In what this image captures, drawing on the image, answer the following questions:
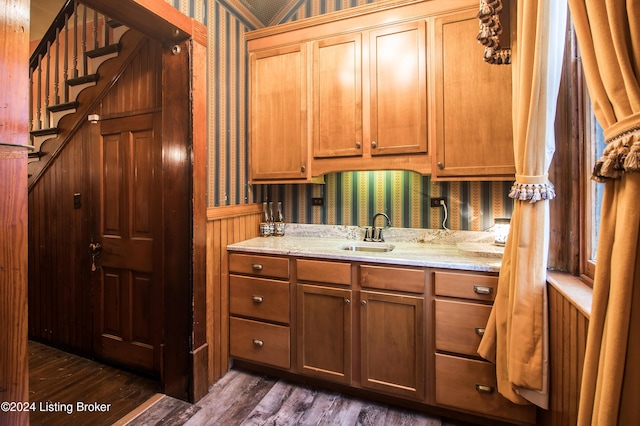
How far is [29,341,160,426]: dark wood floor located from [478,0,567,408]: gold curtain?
214cm

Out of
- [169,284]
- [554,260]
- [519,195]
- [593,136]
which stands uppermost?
[593,136]

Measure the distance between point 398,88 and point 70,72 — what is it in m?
2.79

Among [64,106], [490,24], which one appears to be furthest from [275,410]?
[64,106]

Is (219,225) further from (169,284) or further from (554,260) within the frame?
(554,260)

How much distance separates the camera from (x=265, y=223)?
2.64m

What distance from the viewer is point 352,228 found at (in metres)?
2.54

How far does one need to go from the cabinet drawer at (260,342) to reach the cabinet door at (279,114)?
1.10 metres

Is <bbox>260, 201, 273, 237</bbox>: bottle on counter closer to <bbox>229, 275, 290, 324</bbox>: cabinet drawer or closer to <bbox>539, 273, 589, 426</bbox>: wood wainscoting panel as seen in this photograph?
<bbox>229, 275, 290, 324</bbox>: cabinet drawer

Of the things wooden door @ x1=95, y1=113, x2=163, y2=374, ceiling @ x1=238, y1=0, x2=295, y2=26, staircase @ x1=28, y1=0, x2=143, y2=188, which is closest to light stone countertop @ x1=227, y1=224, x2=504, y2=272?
wooden door @ x1=95, y1=113, x2=163, y2=374

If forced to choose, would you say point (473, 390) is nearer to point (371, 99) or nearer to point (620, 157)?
point (620, 157)

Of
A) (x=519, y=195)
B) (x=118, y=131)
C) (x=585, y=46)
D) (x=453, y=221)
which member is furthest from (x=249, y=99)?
(x=585, y=46)

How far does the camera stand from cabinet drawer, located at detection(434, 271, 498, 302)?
5.36ft

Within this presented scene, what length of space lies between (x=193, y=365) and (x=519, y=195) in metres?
2.01

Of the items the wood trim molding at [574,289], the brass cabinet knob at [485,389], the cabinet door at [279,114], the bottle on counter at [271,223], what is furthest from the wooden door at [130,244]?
the wood trim molding at [574,289]
